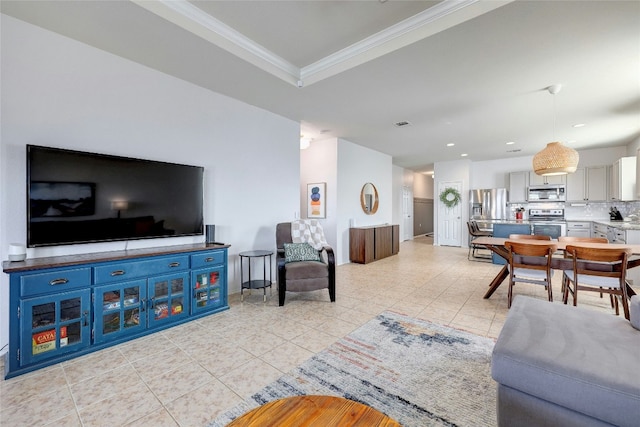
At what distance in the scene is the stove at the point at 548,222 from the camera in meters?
6.75

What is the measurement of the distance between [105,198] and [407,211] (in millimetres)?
9633

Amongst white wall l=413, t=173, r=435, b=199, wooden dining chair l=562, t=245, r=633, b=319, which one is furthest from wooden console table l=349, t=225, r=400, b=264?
white wall l=413, t=173, r=435, b=199

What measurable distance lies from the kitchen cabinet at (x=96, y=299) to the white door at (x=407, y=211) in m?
8.38

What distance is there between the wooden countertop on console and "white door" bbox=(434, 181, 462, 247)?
779cm

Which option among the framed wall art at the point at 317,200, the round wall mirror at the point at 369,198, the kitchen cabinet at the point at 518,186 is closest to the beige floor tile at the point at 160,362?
the framed wall art at the point at 317,200

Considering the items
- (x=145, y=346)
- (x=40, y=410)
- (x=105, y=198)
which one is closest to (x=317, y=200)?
(x=105, y=198)

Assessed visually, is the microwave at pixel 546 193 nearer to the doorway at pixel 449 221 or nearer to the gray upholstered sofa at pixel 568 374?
the doorway at pixel 449 221

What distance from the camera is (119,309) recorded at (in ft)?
7.91

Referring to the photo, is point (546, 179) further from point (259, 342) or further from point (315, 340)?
point (259, 342)

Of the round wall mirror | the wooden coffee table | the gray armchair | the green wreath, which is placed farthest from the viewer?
the green wreath

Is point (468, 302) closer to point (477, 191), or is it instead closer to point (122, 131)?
point (122, 131)

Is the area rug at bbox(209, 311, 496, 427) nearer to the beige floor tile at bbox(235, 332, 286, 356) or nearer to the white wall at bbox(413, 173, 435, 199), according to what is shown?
the beige floor tile at bbox(235, 332, 286, 356)

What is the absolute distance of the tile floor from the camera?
1.64 metres

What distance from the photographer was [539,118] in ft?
15.3
